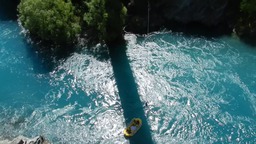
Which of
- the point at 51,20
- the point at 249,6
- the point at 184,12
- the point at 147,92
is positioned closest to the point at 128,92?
the point at 147,92

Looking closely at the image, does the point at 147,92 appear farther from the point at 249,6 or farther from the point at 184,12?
the point at 249,6

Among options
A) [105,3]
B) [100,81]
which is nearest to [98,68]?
[100,81]

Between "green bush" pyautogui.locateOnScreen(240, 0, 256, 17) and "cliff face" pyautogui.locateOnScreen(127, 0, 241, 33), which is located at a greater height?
"green bush" pyautogui.locateOnScreen(240, 0, 256, 17)

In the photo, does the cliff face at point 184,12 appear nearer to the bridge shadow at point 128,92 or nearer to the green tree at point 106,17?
the green tree at point 106,17

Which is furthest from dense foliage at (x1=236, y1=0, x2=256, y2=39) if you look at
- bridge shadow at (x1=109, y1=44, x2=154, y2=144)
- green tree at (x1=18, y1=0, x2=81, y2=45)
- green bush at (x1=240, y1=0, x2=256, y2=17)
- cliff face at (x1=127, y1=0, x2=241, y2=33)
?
green tree at (x1=18, y1=0, x2=81, y2=45)

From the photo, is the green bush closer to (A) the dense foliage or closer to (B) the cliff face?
(A) the dense foliage

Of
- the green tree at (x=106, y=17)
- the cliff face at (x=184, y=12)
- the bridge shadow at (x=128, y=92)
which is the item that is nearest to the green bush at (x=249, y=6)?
the cliff face at (x=184, y=12)
